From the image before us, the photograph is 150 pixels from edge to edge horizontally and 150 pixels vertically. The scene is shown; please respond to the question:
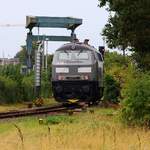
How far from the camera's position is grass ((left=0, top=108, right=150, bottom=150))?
1302cm

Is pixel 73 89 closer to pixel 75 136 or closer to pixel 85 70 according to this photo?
pixel 85 70

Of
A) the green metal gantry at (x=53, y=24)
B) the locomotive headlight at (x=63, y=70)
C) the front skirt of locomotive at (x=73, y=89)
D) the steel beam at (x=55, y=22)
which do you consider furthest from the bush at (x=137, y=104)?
the green metal gantry at (x=53, y=24)

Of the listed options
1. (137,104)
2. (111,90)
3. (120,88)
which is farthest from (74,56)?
(137,104)

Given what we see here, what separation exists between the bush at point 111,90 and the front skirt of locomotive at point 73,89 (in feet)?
9.30

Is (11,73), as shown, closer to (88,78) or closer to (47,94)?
(47,94)

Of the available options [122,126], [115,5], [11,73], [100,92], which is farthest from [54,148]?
[11,73]

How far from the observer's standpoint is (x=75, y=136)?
1463 cm

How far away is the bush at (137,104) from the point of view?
16.6 metres

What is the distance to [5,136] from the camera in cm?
1564

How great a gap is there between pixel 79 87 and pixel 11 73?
36.8 feet

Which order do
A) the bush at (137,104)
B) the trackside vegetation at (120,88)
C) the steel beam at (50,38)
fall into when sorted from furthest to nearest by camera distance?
1. the steel beam at (50,38)
2. the trackside vegetation at (120,88)
3. the bush at (137,104)

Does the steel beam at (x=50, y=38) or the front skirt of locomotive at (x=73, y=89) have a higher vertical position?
the steel beam at (x=50, y=38)

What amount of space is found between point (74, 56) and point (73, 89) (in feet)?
5.45

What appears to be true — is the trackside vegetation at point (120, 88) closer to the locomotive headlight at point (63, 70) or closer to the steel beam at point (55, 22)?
the locomotive headlight at point (63, 70)
